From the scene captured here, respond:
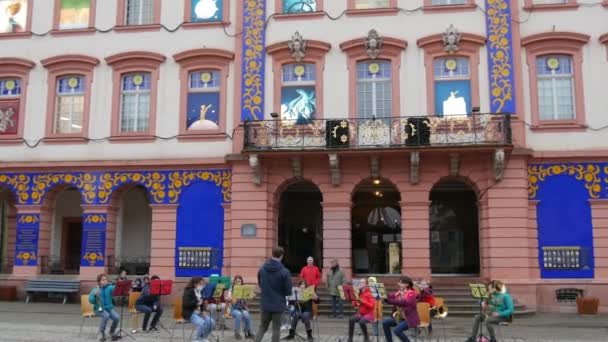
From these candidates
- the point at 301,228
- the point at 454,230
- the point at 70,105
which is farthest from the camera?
the point at 301,228

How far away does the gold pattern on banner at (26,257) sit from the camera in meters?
25.0

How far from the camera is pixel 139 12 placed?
25.9m

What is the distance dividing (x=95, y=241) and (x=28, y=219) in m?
2.86

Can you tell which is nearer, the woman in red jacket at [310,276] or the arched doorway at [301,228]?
the woman in red jacket at [310,276]

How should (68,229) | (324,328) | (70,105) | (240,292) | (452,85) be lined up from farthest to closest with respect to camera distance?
1. (68,229)
2. (70,105)
3. (452,85)
4. (324,328)
5. (240,292)

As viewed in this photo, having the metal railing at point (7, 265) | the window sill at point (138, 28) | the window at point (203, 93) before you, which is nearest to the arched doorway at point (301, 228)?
the window at point (203, 93)

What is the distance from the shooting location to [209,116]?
80.3ft

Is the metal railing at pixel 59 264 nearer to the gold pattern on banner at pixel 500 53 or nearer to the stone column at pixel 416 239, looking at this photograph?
the stone column at pixel 416 239

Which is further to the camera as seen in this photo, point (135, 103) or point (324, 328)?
point (135, 103)

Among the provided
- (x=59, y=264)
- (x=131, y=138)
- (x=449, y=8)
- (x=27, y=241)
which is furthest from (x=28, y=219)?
(x=449, y=8)

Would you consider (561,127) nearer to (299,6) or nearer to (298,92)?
(298,92)

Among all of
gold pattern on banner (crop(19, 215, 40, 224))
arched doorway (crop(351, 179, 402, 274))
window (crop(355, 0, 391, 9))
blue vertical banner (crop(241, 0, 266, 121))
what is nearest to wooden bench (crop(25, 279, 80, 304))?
gold pattern on banner (crop(19, 215, 40, 224))

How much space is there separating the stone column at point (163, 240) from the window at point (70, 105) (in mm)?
4604

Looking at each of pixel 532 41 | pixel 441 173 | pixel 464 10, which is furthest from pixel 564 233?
pixel 464 10
